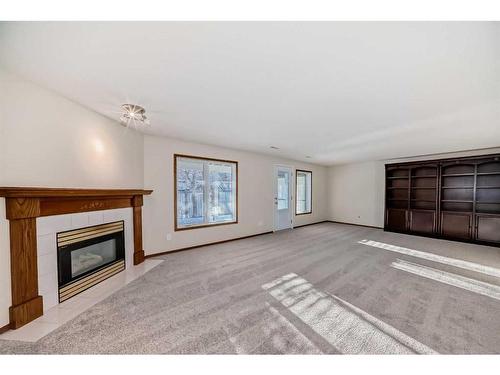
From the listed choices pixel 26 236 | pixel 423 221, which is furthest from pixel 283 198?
pixel 26 236

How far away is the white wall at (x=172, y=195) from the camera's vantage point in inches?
146

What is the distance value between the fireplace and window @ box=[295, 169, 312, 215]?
529 centimetres

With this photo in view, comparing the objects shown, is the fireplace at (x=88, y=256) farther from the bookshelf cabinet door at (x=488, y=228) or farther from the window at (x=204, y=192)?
the bookshelf cabinet door at (x=488, y=228)

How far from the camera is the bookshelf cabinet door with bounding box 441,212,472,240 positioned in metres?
4.66

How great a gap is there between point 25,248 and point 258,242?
148 inches

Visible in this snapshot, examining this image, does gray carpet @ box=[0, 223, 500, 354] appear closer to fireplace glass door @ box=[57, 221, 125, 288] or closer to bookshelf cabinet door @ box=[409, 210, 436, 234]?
fireplace glass door @ box=[57, 221, 125, 288]

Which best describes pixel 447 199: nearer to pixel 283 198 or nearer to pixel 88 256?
pixel 283 198

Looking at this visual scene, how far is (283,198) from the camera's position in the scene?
630 centimetres

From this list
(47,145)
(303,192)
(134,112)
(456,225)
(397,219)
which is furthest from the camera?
(303,192)

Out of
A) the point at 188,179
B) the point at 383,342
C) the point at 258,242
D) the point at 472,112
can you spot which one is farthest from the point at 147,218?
the point at 472,112

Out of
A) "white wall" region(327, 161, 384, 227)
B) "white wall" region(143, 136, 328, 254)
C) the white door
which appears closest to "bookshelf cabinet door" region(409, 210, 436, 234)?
"white wall" region(327, 161, 384, 227)

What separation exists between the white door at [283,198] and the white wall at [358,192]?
232 centimetres

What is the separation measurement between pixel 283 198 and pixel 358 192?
9.22 feet
